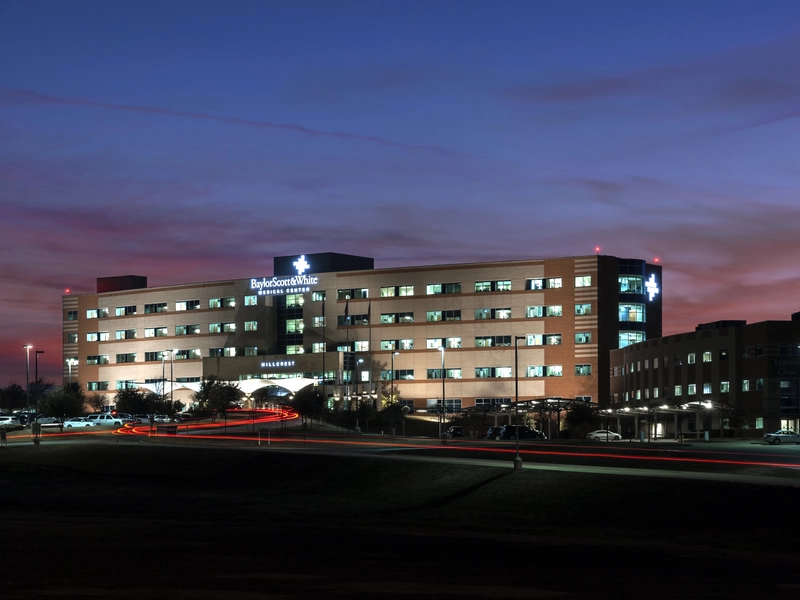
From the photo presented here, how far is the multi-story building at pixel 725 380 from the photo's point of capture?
11012 cm

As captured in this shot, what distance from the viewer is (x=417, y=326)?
167500mm

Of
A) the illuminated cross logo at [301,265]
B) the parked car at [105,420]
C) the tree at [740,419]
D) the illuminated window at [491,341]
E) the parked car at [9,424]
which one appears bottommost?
the parked car at [9,424]

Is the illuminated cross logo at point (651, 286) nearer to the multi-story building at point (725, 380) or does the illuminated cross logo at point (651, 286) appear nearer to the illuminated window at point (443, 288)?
the multi-story building at point (725, 380)

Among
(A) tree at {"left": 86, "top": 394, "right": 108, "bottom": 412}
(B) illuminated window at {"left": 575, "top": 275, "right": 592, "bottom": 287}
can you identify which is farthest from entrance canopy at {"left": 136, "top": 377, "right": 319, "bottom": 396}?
(B) illuminated window at {"left": 575, "top": 275, "right": 592, "bottom": 287}

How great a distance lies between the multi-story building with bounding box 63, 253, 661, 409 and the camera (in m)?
158

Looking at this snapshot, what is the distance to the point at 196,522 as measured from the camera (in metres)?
45.7

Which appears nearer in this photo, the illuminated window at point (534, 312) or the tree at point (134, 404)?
the tree at point (134, 404)

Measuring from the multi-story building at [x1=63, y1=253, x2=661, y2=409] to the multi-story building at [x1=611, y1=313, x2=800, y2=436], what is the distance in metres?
21.6

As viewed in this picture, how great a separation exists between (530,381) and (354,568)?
131286mm

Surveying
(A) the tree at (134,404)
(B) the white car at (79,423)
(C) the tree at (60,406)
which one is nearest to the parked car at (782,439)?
(B) the white car at (79,423)

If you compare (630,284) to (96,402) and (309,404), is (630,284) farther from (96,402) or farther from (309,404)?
(96,402)

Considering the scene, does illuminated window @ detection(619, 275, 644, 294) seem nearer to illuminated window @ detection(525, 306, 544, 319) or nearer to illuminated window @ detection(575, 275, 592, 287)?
illuminated window @ detection(575, 275, 592, 287)

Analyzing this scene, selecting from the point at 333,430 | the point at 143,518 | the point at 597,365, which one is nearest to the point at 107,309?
the point at 333,430

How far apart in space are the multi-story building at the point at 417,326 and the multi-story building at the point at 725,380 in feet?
70.9
